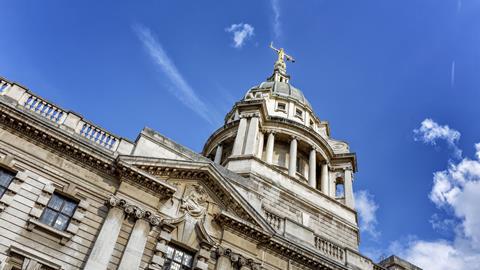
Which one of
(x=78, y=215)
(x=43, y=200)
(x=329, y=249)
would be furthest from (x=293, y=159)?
(x=43, y=200)

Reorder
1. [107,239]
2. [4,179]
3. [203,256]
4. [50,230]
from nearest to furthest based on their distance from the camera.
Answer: [50,230], [4,179], [107,239], [203,256]

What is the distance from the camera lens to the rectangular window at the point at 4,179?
49.6 feet

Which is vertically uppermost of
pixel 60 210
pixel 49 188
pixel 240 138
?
pixel 240 138

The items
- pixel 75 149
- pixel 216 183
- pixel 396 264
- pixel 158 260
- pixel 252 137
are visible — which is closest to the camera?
pixel 158 260

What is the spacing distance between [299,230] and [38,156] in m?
12.8

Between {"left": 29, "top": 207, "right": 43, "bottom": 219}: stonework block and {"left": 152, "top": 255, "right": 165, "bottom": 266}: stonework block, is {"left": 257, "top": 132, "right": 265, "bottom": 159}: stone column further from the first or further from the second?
{"left": 29, "top": 207, "right": 43, "bottom": 219}: stonework block

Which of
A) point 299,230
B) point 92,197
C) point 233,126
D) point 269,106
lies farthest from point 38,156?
point 269,106

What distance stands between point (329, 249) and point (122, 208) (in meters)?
11.2

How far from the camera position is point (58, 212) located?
624 inches

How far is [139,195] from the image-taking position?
17609 millimetres

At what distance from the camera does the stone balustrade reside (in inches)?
683

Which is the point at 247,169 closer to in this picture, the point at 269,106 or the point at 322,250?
the point at 322,250

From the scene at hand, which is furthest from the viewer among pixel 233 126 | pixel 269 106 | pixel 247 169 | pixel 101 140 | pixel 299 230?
pixel 269 106

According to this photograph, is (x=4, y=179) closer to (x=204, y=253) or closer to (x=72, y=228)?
(x=72, y=228)
